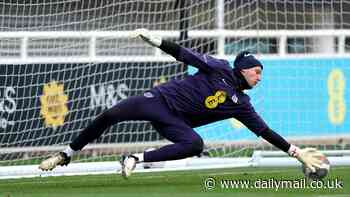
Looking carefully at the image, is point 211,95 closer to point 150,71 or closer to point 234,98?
point 234,98

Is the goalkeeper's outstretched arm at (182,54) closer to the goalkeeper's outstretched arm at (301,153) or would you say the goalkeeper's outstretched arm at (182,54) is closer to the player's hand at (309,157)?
the goalkeeper's outstretched arm at (301,153)

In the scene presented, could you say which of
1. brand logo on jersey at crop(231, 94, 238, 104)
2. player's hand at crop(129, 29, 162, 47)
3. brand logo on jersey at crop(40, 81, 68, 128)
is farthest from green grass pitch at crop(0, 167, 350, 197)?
brand logo on jersey at crop(40, 81, 68, 128)

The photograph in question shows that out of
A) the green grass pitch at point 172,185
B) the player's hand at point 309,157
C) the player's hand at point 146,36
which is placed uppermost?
the player's hand at point 146,36

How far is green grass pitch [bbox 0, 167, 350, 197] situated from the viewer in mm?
9883

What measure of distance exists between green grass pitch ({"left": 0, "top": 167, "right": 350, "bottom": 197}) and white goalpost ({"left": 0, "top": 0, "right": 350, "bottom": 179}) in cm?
40

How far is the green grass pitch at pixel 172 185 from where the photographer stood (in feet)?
32.4

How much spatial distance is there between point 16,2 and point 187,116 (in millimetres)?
4051

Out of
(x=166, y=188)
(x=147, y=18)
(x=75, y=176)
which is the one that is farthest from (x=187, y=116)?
(x=147, y=18)

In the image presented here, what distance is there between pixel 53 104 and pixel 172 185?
3.94 m

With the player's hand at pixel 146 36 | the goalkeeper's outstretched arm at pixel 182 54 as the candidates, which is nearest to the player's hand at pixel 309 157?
the goalkeeper's outstretched arm at pixel 182 54

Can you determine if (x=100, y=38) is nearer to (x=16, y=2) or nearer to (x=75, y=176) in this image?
(x=16, y=2)

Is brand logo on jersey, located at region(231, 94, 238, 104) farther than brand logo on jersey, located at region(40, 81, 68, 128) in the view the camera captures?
No

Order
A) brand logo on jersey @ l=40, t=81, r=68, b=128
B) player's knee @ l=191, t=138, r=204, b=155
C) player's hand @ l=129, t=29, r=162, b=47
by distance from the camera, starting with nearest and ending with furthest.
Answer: player's hand @ l=129, t=29, r=162, b=47, player's knee @ l=191, t=138, r=204, b=155, brand logo on jersey @ l=40, t=81, r=68, b=128

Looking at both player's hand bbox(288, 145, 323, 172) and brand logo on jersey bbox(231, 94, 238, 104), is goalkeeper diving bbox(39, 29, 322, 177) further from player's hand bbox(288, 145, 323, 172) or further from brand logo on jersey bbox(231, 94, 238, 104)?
player's hand bbox(288, 145, 323, 172)
